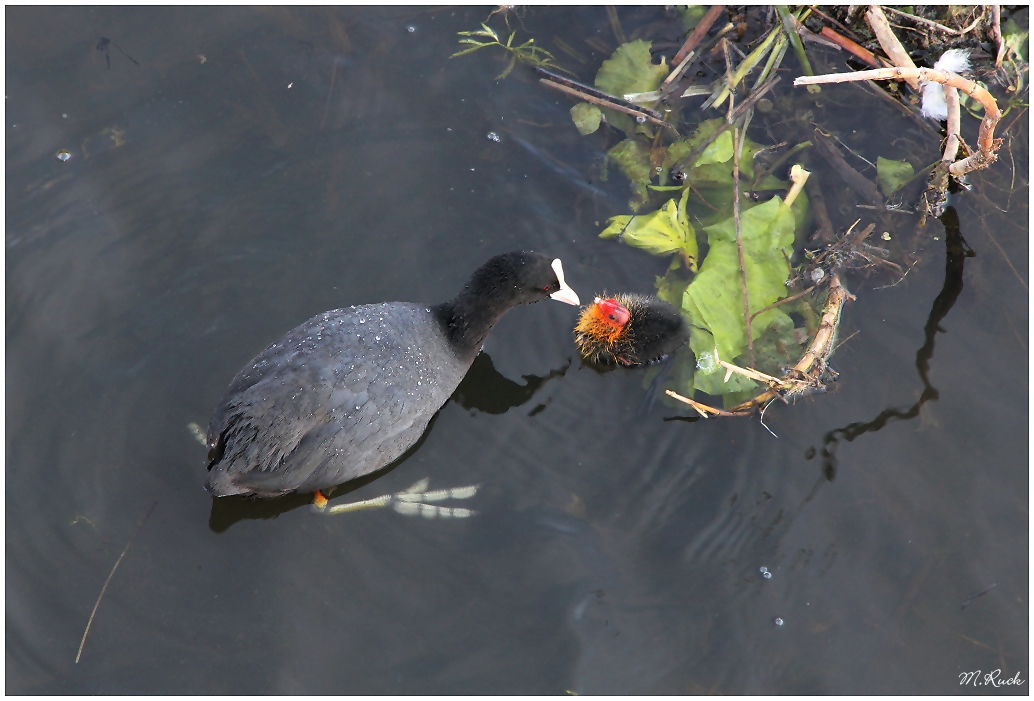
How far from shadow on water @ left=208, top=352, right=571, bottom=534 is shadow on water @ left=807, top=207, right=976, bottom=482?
1.36 metres

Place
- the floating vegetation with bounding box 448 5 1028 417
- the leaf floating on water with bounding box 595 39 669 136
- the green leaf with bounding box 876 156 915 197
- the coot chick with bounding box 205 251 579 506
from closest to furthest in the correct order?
the coot chick with bounding box 205 251 579 506 < the floating vegetation with bounding box 448 5 1028 417 < the green leaf with bounding box 876 156 915 197 < the leaf floating on water with bounding box 595 39 669 136

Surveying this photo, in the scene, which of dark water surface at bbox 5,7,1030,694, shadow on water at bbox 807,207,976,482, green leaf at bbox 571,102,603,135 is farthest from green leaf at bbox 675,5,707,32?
shadow on water at bbox 807,207,976,482

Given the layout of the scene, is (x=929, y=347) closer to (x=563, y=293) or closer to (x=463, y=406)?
(x=563, y=293)

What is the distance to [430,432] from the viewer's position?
13.0 ft

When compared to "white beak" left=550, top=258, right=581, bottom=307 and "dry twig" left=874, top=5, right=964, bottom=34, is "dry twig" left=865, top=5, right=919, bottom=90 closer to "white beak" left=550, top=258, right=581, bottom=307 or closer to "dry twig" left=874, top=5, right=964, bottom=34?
"dry twig" left=874, top=5, right=964, bottom=34

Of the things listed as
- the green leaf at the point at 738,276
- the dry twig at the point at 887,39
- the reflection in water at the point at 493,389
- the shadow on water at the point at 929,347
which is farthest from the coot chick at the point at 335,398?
the dry twig at the point at 887,39

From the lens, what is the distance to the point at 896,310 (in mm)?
4168

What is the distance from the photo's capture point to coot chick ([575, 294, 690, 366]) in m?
3.91

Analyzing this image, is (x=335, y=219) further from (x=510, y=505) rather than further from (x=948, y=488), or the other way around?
(x=948, y=488)

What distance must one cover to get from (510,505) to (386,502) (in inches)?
23.1

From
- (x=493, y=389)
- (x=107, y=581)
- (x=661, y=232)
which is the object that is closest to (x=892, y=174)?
(x=661, y=232)

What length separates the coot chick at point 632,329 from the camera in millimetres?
3908

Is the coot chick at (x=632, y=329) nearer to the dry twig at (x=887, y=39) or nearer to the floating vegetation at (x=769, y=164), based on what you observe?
the floating vegetation at (x=769, y=164)

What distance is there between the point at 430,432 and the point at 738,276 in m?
1.78
